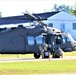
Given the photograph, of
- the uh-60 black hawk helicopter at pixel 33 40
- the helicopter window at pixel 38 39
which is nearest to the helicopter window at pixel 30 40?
the uh-60 black hawk helicopter at pixel 33 40

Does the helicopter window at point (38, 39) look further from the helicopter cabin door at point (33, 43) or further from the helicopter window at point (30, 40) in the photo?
the helicopter window at point (30, 40)

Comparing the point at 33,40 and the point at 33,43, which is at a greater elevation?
the point at 33,40

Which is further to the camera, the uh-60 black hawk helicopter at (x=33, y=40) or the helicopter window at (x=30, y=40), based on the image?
the helicopter window at (x=30, y=40)

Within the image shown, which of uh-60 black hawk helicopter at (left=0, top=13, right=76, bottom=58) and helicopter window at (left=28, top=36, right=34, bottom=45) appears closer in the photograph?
uh-60 black hawk helicopter at (left=0, top=13, right=76, bottom=58)

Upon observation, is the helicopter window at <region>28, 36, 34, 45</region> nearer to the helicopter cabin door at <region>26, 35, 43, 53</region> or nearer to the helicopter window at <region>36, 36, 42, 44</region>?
the helicopter cabin door at <region>26, 35, 43, 53</region>

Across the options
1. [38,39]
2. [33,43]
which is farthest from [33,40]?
[38,39]

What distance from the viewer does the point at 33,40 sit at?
37406 millimetres

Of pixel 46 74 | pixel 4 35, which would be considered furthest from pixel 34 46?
pixel 46 74

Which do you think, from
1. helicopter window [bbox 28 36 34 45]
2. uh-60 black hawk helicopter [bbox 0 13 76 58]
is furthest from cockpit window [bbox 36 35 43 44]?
helicopter window [bbox 28 36 34 45]

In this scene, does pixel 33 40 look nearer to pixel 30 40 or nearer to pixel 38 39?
pixel 30 40

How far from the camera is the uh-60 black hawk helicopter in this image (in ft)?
120

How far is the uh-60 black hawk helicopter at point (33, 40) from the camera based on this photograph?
120ft

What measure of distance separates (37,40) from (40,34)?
593mm

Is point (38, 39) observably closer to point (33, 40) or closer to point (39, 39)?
point (39, 39)
